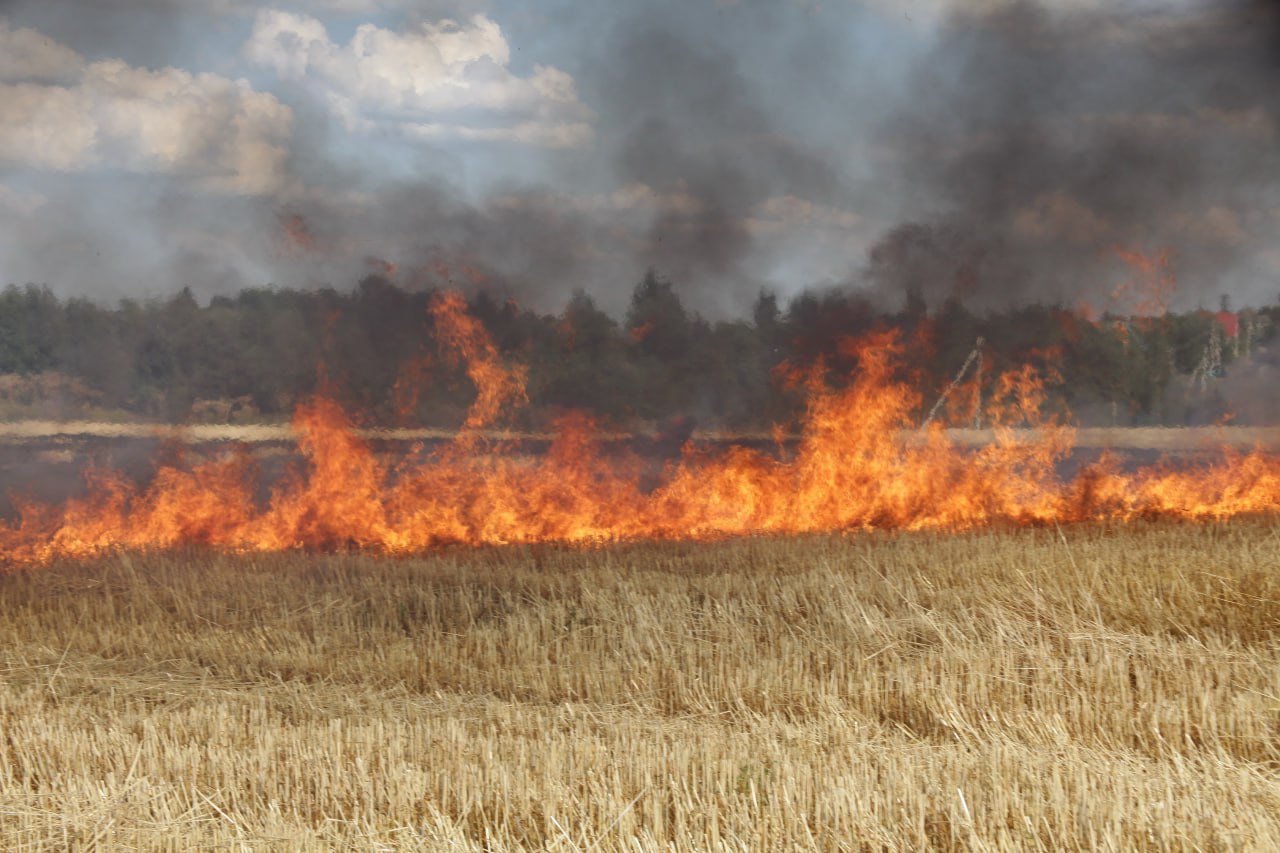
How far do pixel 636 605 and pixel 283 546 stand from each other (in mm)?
7604

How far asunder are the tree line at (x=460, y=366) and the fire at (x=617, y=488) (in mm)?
471

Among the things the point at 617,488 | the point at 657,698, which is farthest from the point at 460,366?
the point at 657,698

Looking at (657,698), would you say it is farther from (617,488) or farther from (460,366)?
(460,366)

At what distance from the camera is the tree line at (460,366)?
797 inches

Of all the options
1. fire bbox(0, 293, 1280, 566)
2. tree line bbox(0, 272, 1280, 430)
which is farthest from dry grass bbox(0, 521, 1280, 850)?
tree line bbox(0, 272, 1280, 430)

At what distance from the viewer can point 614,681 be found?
345 inches

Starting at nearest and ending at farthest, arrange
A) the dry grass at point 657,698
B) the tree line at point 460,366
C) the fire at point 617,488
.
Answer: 1. the dry grass at point 657,698
2. the fire at point 617,488
3. the tree line at point 460,366

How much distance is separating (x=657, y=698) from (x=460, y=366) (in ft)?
42.7

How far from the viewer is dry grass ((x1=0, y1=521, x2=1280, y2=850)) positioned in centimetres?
530

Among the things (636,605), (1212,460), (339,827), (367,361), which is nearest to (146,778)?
(339,827)

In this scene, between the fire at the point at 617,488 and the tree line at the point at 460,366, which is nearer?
the fire at the point at 617,488

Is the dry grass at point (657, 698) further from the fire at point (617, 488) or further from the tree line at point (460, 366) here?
the tree line at point (460, 366)

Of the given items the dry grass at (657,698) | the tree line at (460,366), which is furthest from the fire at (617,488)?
the dry grass at (657,698)

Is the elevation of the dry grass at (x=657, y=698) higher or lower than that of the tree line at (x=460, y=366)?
lower
